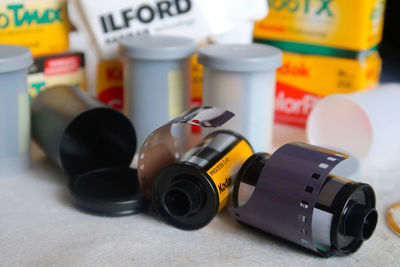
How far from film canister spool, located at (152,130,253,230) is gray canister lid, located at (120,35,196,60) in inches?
12.6

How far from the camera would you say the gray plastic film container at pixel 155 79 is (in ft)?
4.44

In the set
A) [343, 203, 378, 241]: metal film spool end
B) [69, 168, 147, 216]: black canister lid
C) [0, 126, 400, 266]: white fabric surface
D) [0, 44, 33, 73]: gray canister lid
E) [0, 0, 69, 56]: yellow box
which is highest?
[0, 0, 69, 56]: yellow box

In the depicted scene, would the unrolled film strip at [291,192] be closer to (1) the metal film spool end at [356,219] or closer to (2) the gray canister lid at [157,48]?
(1) the metal film spool end at [356,219]

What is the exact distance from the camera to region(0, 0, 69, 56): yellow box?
1429mm

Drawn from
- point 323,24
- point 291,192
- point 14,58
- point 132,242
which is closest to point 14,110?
point 14,58

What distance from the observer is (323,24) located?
1603 mm

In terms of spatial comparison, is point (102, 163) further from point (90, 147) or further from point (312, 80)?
point (312, 80)

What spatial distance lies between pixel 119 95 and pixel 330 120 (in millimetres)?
A: 630

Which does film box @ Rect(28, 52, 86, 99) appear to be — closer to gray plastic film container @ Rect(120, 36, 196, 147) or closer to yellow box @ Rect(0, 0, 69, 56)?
yellow box @ Rect(0, 0, 69, 56)

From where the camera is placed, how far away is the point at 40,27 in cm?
149

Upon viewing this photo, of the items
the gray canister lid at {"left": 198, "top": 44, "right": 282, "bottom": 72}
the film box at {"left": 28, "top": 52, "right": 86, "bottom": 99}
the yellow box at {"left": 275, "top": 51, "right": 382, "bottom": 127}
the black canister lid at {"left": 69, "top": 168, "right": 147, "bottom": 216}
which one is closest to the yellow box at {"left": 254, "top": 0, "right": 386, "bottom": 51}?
the yellow box at {"left": 275, "top": 51, "right": 382, "bottom": 127}

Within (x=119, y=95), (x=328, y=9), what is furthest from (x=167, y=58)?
(x=328, y=9)

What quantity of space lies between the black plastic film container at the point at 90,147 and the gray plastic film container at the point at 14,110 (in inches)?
2.0

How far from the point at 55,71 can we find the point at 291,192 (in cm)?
87
